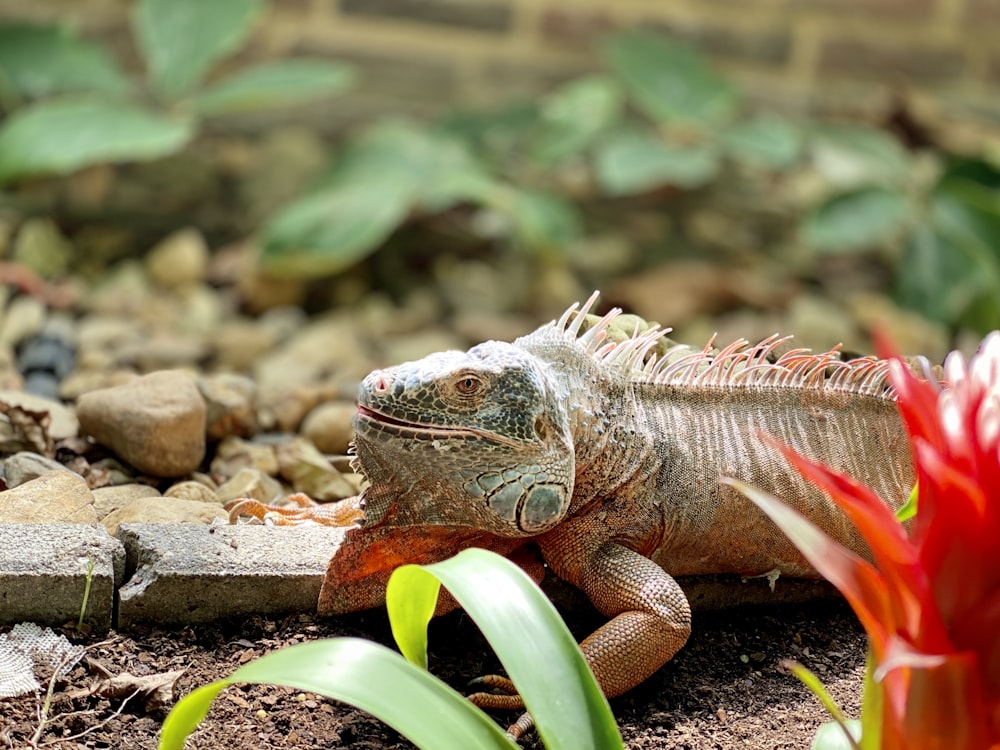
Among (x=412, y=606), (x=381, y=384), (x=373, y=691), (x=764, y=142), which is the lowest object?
(x=764, y=142)

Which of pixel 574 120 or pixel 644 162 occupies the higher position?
pixel 574 120

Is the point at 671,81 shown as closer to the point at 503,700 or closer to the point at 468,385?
the point at 468,385

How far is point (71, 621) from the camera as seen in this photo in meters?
2.61

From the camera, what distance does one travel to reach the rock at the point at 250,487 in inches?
131

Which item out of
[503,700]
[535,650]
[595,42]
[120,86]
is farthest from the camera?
[595,42]

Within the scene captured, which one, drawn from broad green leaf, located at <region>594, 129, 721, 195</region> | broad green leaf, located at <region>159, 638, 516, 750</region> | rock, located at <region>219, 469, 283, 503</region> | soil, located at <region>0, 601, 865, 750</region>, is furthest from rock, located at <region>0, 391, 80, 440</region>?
broad green leaf, located at <region>594, 129, 721, 195</region>

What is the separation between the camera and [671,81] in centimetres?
709

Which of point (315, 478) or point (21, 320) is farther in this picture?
point (21, 320)

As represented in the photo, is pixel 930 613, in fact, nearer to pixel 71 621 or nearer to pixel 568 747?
pixel 568 747

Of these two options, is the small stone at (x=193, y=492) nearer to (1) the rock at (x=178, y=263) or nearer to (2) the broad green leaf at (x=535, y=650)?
(2) the broad green leaf at (x=535, y=650)

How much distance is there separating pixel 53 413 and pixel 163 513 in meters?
0.87

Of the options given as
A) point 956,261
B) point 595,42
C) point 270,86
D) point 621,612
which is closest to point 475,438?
point 621,612

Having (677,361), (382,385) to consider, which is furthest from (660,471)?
(382,385)

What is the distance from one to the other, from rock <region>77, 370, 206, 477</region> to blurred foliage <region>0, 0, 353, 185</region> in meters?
2.64
